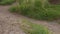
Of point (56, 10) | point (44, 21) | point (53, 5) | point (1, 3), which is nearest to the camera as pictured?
point (44, 21)

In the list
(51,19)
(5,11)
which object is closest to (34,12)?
(51,19)

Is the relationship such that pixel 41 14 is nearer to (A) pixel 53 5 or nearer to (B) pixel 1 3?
(A) pixel 53 5

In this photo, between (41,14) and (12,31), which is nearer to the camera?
(12,31)

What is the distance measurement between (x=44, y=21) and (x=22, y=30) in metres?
3.34

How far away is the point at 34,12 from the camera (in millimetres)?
10789

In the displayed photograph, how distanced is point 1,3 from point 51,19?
442cm

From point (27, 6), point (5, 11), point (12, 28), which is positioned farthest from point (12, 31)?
point (5, 11)

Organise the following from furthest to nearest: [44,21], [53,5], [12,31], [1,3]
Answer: [1,3]
[53,5]
[44,21]
[12,31]

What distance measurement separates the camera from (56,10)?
36.1 ft

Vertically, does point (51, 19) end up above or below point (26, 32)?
below

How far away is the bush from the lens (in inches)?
413

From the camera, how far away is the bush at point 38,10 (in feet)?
34.4

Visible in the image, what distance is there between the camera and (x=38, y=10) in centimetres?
1088

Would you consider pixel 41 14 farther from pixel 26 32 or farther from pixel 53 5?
pixel 26 32
